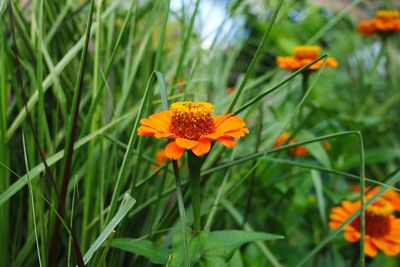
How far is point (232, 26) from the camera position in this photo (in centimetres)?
99

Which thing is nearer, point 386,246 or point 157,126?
point 157,126

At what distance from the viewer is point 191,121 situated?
0.46 m

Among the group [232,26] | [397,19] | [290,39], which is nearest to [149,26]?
[232,26]

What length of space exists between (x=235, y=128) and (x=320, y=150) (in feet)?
1.40

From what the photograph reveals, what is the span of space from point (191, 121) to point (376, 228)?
33 cm

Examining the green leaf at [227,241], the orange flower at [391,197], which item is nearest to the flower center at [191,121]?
the green leaf at [227,241]

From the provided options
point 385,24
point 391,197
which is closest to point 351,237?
point 391,197

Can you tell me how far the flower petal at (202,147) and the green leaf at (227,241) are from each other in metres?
0.11

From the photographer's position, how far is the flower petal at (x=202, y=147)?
0.41 m

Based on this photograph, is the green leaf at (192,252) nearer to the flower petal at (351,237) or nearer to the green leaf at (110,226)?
the green leaf at (110,226)

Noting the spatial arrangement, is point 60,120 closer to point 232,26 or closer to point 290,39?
point 232,26

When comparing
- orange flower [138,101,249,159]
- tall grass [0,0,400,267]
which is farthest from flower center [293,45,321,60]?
orange flower [138,101,249,159]

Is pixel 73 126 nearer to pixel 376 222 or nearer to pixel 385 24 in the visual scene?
pixel 376 222

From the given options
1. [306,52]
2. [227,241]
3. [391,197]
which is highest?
[306,52]
